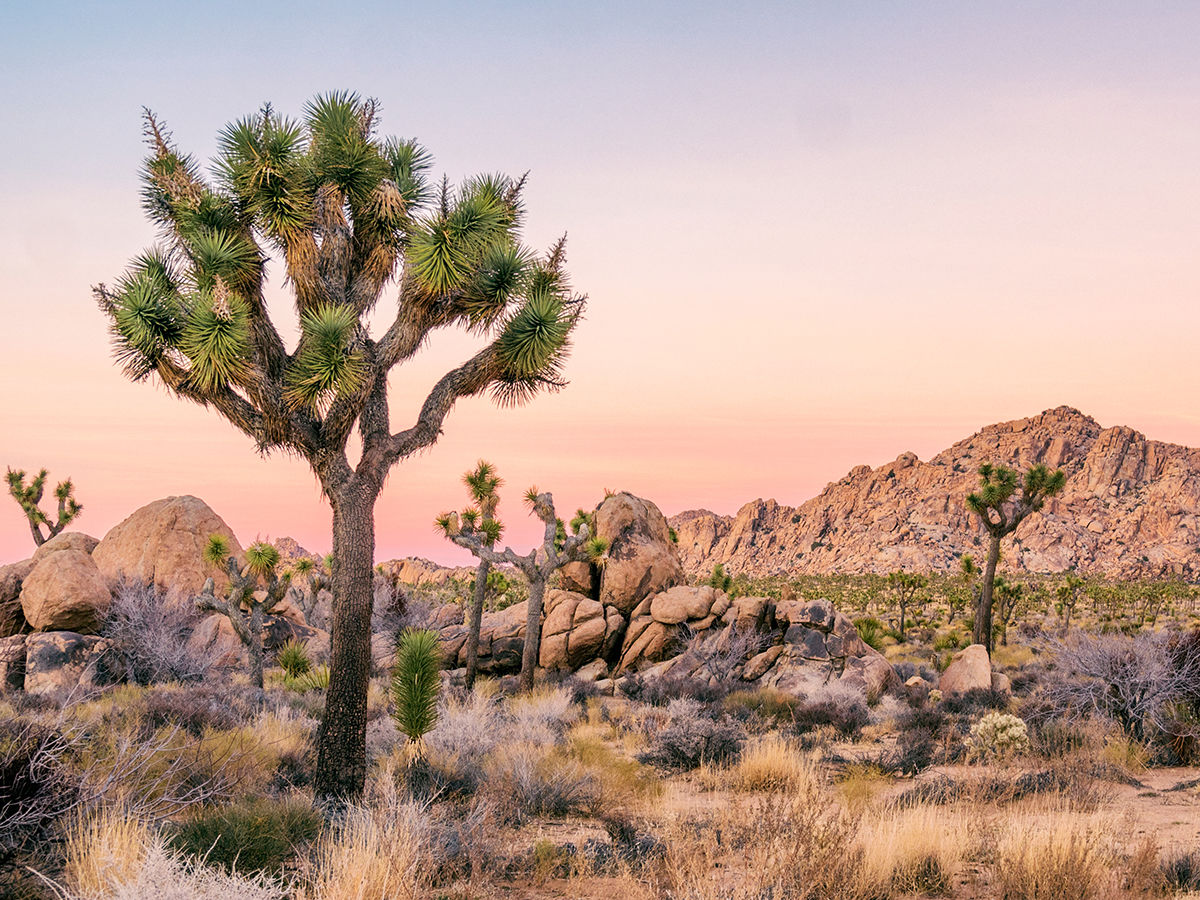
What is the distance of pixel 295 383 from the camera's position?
9422 mm

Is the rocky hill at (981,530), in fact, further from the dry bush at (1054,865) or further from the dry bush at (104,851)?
the dry bush at (104,851)

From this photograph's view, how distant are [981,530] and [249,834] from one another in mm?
→ 119560

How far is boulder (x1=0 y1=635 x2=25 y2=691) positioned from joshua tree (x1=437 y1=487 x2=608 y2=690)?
35.4 ft

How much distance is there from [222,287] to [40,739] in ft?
16.5

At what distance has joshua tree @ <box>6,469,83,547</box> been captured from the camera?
113 feet

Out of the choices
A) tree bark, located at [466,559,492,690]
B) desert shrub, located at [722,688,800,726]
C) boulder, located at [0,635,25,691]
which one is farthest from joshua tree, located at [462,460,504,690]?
boulder, located at [0,635,25,691]

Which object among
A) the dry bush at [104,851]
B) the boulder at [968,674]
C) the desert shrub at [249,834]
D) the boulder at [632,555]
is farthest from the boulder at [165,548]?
the boulder at [968,674]

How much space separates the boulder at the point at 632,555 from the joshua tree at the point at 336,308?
14.5 meters

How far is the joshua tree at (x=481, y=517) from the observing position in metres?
21.9

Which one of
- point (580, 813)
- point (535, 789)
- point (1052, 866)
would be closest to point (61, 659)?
point (535, 789)

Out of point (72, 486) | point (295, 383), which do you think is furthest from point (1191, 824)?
point (72, 486)

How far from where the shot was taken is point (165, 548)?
25.1m

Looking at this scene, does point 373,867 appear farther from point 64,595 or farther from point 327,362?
point 64,595

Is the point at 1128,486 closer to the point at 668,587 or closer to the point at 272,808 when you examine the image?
the point at 668,587
